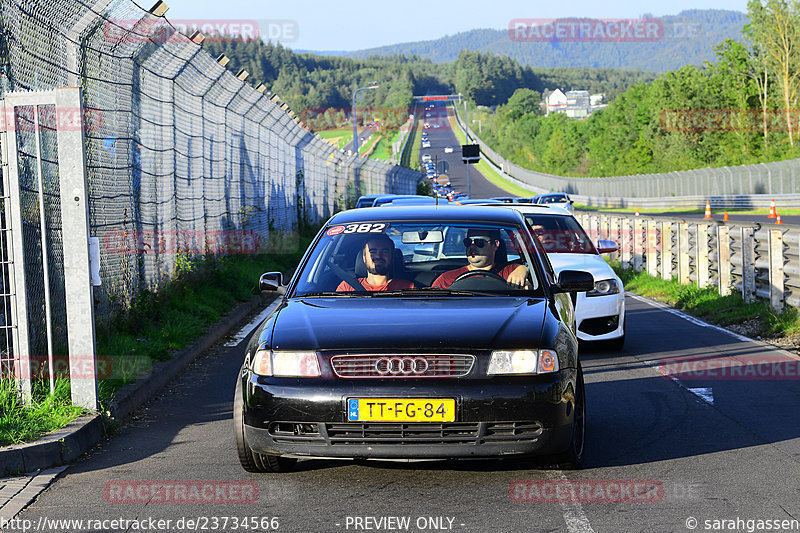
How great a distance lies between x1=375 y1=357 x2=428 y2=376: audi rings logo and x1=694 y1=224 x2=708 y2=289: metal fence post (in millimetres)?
11734

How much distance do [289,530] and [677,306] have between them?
1198cm

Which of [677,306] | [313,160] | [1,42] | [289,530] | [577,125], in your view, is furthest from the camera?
[577,125]

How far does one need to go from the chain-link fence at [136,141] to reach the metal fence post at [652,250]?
7.52 metres

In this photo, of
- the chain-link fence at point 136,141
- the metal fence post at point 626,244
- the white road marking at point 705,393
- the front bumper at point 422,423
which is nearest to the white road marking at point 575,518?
the front bumper at point 422,423

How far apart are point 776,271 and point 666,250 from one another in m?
6.13

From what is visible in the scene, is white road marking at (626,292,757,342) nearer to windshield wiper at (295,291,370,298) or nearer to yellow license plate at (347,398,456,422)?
windshield wiper at (295,291,370,298)

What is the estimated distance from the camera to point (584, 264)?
11281mm

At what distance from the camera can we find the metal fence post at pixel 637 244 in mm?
21139

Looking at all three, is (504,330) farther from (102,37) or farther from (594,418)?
(102,37)

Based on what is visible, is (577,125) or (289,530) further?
(577,125)

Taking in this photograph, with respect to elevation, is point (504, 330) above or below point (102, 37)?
below

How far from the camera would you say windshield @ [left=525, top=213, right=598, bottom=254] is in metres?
12.1

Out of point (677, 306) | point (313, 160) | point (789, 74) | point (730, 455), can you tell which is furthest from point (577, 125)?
point (730, 455)

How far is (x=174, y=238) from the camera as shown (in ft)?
46.0
